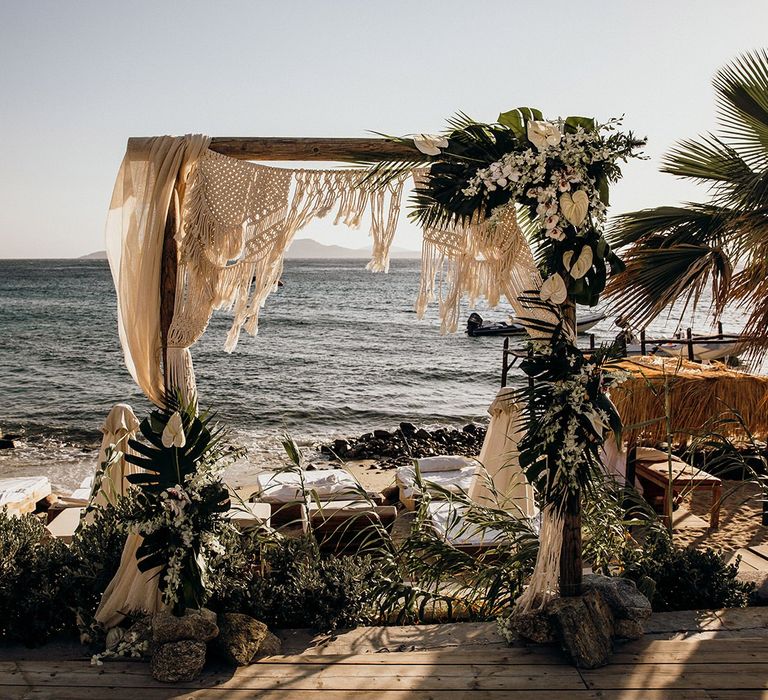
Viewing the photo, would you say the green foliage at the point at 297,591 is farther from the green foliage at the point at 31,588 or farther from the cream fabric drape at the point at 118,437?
the cream fabric drape at the point at 118,437

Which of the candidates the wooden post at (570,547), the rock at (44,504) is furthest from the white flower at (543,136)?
the rock at (44,504)

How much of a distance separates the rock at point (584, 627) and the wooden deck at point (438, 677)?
6cm

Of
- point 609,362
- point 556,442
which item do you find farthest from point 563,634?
point 609,362

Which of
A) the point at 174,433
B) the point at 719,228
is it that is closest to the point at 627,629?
the point at 174,433

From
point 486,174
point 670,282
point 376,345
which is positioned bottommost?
point 376,345

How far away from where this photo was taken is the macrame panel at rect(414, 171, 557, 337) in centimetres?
386

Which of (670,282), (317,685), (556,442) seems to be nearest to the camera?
(317,685)

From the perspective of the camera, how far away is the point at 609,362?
3695 mm

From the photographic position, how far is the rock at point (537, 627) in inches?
132

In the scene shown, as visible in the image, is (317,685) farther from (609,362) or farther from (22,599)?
(609,362)

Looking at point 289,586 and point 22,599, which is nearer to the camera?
point 22,599

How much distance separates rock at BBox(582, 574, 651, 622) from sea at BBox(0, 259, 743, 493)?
768cm

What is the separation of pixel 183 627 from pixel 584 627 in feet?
5.96

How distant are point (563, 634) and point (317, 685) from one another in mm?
1139
